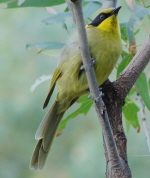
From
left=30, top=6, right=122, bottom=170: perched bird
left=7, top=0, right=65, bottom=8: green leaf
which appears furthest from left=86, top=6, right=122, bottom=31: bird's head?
left=7, top=0, right=65, bottom=8: green leaf

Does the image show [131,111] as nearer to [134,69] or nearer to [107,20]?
[134,69]

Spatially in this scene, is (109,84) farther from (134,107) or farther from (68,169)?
(68,169)

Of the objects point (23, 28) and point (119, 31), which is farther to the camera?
point (23, 28)

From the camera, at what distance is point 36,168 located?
101 inches

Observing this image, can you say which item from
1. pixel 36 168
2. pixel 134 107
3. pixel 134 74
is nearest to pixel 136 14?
pixel 134 74

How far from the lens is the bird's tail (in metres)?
2.55

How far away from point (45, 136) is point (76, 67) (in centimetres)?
56

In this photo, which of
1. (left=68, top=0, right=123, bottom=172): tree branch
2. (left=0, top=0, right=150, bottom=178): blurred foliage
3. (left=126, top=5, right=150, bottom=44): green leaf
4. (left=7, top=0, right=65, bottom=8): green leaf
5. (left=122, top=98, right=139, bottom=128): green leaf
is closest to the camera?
(left=68, top=0, right=123, bottom=172): tree branch

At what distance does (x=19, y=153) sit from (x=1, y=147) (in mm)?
250

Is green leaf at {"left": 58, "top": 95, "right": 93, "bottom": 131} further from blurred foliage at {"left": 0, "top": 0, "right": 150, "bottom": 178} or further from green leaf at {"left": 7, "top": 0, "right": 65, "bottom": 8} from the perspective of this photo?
blurred foliage at {"left": 0, "top": 0, "right": 150, "bottom": 178}

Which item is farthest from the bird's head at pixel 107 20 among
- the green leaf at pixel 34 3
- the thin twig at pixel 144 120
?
the thin twig at pixel 144 120

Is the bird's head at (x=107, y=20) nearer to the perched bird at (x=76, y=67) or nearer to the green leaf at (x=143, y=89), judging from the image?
the perched bird at (x=76, y=67)

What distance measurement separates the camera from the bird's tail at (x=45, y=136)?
255 centimetres

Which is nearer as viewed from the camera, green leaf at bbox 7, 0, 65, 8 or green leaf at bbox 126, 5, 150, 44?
green leaf at bbox 126, 5, 150, 44
